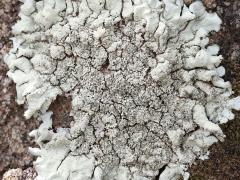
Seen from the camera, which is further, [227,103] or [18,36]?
[18,36]

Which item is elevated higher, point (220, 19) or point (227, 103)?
point (220, 19)

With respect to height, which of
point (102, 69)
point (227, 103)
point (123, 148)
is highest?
point (102, 69)

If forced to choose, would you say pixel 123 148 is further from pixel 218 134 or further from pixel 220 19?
pixel 220 19

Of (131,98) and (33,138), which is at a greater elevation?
(131,98)

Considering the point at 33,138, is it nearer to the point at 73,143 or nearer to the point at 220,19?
the point at 73,143

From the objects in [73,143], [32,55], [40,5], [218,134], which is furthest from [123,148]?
[40,5]

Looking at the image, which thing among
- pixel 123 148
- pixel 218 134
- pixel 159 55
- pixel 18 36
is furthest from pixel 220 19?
pixel 18 36
